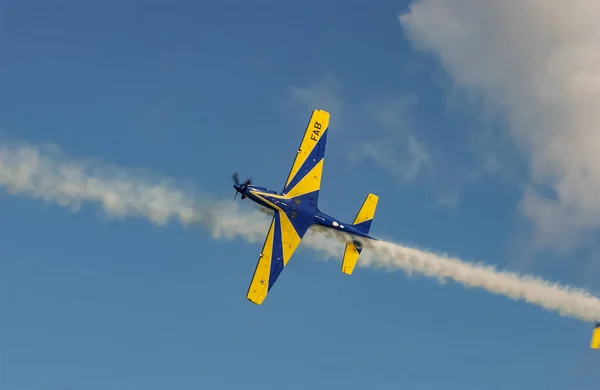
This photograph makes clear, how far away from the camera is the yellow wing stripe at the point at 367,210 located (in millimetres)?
85938

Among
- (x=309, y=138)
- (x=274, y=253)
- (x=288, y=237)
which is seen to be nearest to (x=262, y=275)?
(x=274, y=253)

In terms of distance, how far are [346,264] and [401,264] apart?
6083 millimetres

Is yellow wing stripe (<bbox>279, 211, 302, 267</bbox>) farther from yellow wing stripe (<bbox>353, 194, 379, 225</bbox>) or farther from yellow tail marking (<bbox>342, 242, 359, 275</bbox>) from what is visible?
yellow wing stripe (<bbox>353, 194, 379, 225</bbox>)

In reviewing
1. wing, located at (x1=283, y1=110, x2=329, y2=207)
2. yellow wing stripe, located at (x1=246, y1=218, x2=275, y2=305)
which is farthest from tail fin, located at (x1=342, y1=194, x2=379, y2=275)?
yellow wing stripe, located at (x1=246, y1=218, x2=275, y2=305)

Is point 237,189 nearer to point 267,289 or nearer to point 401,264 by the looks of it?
point 267,289

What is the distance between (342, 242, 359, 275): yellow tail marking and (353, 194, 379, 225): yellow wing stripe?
7.43ft

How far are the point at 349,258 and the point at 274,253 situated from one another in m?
7.05

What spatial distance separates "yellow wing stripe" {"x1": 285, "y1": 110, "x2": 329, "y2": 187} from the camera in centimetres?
8462

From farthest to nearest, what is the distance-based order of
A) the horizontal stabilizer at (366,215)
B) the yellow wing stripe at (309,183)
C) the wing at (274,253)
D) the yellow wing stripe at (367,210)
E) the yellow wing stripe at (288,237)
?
1. the yellow wing stripe at (367,210)
2. the horizontal stabilizer at (366,215)
3. the yellow wing stripe at (309,183)
4. the yellow wing stripe at (288,237)
5. the wing at (274,253)

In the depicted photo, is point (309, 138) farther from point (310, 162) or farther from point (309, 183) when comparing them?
point (309, 183)

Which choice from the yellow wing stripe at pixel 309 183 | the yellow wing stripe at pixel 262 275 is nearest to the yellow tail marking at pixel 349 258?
the yellow wing stripe at pixel 309 183

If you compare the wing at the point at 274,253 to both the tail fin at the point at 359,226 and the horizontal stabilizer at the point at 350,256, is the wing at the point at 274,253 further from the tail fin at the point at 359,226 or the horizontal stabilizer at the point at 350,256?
the tail fin at the point at 359,226

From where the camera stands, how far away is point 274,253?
8288cm

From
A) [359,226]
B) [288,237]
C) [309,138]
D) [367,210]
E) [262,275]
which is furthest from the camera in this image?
[367,210]
